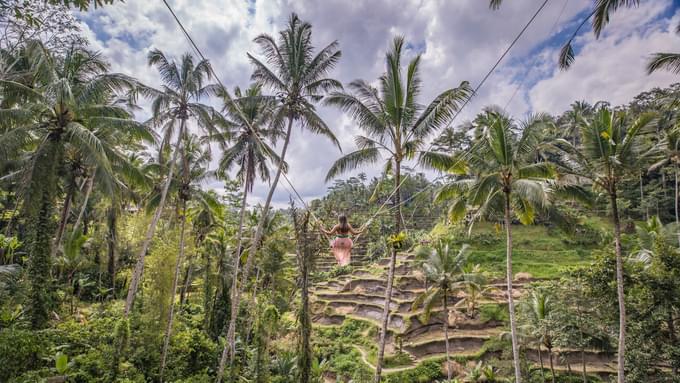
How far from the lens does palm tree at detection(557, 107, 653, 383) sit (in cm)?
814

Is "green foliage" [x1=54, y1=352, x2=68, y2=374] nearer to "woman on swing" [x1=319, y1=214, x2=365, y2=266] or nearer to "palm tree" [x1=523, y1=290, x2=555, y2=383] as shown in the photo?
"woman on swing" [x1=319, y1=214, x2=365, y2=266]

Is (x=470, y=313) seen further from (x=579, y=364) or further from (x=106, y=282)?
(x=106, y=282)

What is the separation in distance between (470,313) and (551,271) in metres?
7.24

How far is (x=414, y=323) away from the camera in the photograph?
1891cm

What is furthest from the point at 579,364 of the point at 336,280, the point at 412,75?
the point at 336,280

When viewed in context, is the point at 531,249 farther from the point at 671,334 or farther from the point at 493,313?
the point at 671,334

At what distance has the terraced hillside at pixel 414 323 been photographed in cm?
1602

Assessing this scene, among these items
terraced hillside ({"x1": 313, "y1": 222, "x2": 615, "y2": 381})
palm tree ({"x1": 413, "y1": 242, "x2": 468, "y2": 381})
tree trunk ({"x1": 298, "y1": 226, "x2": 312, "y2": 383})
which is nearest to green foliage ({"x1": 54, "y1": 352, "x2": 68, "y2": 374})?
tree trunk ({"x1": 298, "y1": 226, "x2": 312, "y2": 383})

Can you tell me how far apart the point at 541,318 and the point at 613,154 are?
7882mm

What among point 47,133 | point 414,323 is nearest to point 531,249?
point 414,323

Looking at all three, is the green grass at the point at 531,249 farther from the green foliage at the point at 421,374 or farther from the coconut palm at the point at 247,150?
the coconut palm at the point at 247,150

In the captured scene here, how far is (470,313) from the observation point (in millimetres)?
19078

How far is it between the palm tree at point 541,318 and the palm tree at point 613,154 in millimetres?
4535

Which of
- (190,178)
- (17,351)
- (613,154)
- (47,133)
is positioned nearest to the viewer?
(17,351)
